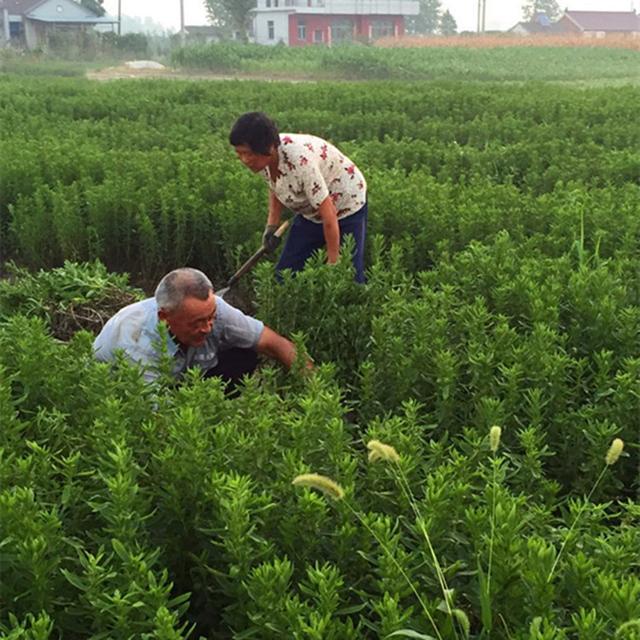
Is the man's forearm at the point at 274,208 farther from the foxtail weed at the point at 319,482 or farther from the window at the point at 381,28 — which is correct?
the window at the point at 381,28

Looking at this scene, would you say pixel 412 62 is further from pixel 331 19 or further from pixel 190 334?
pixel 190 334

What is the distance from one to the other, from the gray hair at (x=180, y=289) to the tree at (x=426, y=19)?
98.9 meters

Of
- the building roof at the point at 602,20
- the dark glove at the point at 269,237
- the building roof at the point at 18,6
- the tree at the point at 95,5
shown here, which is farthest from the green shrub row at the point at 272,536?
the building roof at the point at 602,20

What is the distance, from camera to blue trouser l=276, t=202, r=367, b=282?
6543 mm

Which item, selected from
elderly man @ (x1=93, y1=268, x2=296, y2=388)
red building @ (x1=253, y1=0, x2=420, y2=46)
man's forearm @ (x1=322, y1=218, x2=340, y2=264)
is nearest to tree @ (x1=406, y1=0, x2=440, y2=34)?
red building @ (x1=253, y1=0, x2=420, y2=46)

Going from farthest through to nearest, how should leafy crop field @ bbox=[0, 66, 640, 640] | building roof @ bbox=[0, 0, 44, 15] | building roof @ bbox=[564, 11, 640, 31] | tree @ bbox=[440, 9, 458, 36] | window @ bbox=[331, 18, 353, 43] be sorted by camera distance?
tree @ bbox=[440, 9, 458, 36] < building roof @ bbox=[564, 11, 640, 31] < window @ bbox=[331, 18, 353, 43] < building roof @ bbox=[0, 0, 44, 15] < leafy crop field @ bbox=[0, 66, 640, 640]

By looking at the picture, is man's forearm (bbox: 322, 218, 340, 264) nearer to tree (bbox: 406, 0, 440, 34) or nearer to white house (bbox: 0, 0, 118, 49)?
white house (bbox: 0, 0, 118, 49)

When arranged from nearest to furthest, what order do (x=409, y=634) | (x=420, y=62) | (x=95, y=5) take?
(x=409, y=634), (x=420, y=62), (x=95, y=5)

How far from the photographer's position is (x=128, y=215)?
874 centimetres

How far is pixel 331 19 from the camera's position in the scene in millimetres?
70938

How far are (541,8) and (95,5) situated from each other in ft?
202

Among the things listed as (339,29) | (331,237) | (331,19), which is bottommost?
(331,237)

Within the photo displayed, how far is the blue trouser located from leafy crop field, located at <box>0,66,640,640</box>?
9.9 inches

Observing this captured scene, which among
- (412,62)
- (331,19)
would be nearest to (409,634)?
(412,62)
